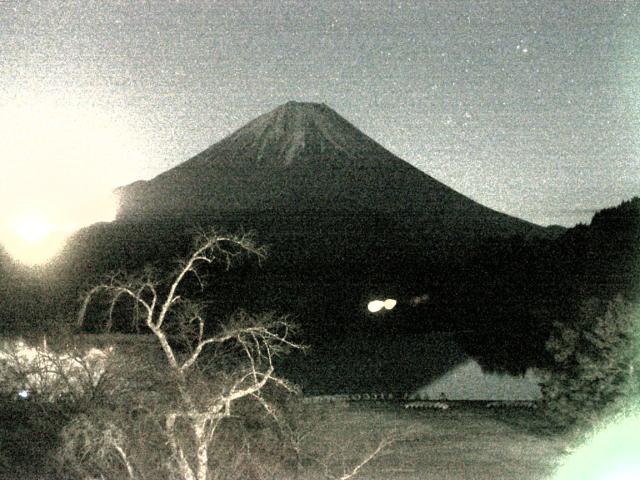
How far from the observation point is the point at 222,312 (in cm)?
3225

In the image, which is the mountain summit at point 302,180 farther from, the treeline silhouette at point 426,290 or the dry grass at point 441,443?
the dry grass at point 441,443

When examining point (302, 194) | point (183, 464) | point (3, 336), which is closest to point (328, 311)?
point (3, 336)

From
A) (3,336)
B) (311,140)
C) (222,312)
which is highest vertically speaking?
(311,140)

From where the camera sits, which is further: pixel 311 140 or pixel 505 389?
pixel 311 140

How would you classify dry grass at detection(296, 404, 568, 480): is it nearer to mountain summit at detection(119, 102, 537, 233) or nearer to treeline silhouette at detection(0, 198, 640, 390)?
treeline silhouette at detection(0, 198, 640, 390)

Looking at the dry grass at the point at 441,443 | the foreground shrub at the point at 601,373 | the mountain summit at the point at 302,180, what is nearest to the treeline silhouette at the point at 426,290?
the dry grass at the point at 441,443

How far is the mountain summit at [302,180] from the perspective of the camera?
3900 inches

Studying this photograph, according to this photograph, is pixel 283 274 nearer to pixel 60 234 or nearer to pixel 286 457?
pixel 60 234

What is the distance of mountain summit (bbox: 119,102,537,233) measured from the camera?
325 feet

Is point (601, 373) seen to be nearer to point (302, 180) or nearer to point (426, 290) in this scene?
point (426, 290)

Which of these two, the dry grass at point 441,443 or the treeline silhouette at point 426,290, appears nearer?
the dry grass at point 441,443

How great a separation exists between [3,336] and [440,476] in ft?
30.8

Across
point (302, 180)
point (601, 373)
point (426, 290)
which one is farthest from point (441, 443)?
point (302, 180)

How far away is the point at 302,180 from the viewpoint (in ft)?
342
